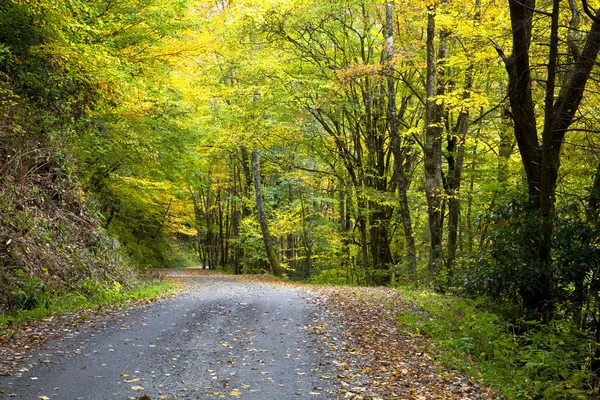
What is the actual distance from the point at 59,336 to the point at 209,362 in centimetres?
252

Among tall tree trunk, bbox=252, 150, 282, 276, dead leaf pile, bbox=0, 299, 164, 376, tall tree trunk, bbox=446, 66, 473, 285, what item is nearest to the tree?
tall tree trunk, bbox=446, 66, 473, 285

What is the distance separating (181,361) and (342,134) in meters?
15.3

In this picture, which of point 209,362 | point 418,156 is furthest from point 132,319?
point 418,156

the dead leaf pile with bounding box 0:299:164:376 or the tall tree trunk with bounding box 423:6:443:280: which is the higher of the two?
the tall tree trunk with bounding box 423:6:443:280

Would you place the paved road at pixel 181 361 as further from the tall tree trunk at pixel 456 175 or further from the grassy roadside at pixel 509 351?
the tall tree trunk at pixel 456 175

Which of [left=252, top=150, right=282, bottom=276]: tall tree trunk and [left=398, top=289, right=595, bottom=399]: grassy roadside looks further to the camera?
[left=252, top=150, right=282, bottom=276]: tall tree trunk

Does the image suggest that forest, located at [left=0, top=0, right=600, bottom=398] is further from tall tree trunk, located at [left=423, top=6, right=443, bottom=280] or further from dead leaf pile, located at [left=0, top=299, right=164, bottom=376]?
dead leaf pile, located at [left=0, top=299, right=164, bottom=376]

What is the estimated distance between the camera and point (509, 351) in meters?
6.83

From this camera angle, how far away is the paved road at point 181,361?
511 centimetres

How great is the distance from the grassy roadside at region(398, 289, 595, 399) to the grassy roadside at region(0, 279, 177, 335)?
633 centimetres

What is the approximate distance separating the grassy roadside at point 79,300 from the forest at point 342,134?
0.13m

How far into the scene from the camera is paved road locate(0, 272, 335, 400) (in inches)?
201

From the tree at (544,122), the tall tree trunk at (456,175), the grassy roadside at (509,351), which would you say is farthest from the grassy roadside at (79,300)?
the tall tree trunk at (456,175)

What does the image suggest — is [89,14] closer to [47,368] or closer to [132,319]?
[132,319]
